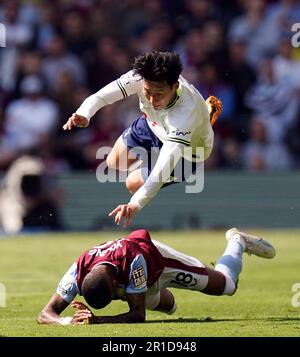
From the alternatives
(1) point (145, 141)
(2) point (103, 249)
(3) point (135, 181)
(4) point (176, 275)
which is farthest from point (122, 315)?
(1) point (145, 141)

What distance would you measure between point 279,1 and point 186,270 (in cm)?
1302

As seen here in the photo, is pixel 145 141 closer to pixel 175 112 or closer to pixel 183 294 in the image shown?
pixel 175 112

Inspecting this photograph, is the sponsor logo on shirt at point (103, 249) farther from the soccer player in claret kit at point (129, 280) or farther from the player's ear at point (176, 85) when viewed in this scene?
the player's ear at point (176, 85)

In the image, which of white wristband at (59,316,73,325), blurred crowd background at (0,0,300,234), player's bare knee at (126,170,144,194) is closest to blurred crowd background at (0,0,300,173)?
blurred crowd background at (0,0,300,234)

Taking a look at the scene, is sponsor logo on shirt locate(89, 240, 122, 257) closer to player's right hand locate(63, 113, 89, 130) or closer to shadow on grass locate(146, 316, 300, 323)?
shadow on grass locate(146, 316, 300, 323)

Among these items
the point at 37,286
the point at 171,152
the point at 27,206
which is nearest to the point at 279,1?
the point at 27,206

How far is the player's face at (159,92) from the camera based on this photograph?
9789 millimetres

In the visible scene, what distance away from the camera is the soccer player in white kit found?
9484 mm

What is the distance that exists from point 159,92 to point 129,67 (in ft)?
36.8

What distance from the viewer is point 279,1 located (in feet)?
71.5

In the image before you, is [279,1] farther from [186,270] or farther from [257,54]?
[186,270]

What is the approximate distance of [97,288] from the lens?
29.1 ft

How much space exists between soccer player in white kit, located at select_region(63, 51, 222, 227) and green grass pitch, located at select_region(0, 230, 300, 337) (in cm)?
109
